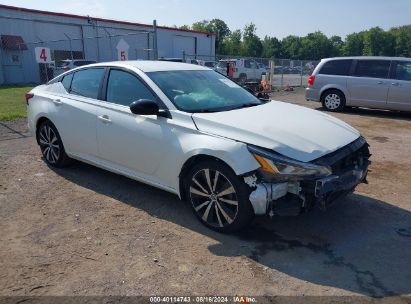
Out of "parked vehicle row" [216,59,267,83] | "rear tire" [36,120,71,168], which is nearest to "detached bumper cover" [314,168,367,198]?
"rear tire" [36,120,71,168]

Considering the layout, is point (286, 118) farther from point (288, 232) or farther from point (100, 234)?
point (100, 234)

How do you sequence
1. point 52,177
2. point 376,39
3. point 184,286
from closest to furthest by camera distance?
point 184,286 → point 52,177 → point 376,39

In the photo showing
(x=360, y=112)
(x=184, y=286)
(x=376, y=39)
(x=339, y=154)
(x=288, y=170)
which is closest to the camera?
(x=184, y=286)

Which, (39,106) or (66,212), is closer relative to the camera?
(66,212)

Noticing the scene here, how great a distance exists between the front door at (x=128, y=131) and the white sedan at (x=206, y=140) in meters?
0.01

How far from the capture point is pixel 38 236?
385 centimetres

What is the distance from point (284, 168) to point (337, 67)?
386 inches

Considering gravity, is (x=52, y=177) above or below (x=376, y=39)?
below

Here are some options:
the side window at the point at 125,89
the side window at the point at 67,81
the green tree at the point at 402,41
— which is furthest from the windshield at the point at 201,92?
the green tree at the point at 402,41

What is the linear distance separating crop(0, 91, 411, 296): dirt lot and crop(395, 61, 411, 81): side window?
6964 millimetres

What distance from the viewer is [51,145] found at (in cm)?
Answer: 576

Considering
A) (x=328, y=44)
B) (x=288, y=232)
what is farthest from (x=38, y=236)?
(x=328, y=44)

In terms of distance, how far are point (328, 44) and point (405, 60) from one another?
413ft

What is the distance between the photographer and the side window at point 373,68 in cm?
1149
